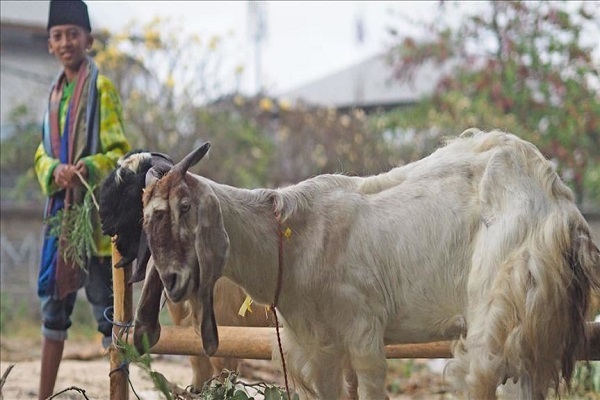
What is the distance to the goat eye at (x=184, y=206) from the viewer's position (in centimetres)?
389

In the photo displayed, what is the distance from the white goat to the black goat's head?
54 cm

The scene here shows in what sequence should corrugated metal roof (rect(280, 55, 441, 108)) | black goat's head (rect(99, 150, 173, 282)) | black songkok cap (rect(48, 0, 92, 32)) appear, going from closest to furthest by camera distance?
black goat's head (rect(99, 150, 173, 282))
black songkok cap (rect(48, 0, 92, 32))
corrugated metal roof (rect(280, 55, 441, 108))

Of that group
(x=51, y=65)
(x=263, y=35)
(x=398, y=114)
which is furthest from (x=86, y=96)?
(x=263, y=35)

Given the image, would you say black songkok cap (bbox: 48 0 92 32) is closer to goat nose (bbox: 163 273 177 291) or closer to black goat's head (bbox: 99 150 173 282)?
black goat's head (bbox: 99 150 173 282)

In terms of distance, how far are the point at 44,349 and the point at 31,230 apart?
1118 centimetres

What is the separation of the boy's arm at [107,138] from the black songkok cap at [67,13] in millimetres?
351

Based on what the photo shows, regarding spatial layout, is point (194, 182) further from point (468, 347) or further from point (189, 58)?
point (189, 58)

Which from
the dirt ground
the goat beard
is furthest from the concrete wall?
the goat beard

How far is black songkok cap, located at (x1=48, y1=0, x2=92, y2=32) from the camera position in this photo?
6.06m

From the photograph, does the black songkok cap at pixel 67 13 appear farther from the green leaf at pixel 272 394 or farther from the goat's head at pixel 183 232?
the green leaf at pixel 272 394

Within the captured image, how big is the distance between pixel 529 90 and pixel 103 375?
9.60 m

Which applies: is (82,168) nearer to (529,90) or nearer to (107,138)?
(107,138)

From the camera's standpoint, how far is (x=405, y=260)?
4.27 metres

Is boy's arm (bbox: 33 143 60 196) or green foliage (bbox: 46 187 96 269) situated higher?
boy's arm (bbox: 33 143 60 196)
